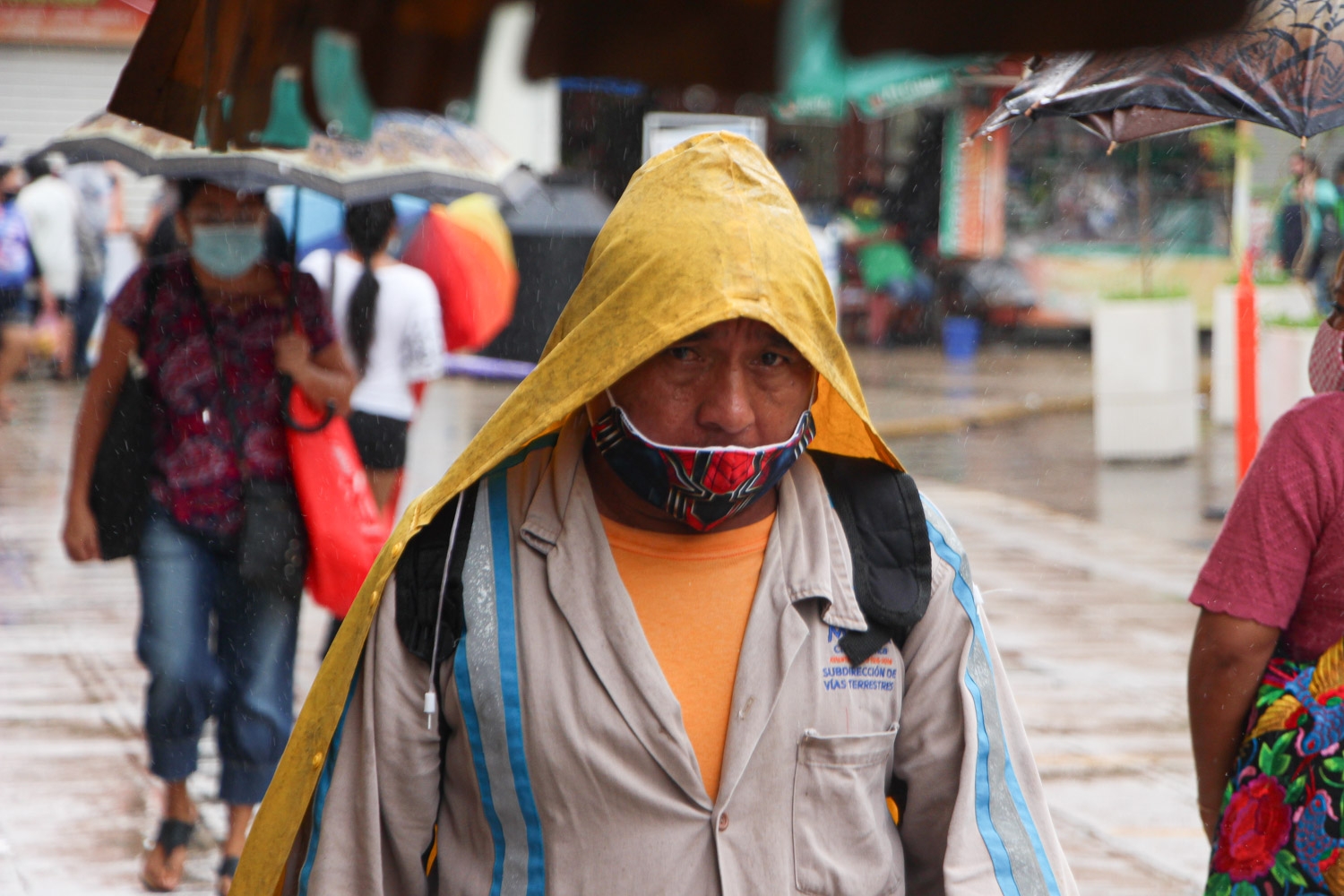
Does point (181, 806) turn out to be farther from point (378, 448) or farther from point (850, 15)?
point (850, 15)

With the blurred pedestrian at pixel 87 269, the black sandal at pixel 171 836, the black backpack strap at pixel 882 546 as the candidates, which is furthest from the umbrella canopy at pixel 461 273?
the blurred pedestrian at pixel 87 269

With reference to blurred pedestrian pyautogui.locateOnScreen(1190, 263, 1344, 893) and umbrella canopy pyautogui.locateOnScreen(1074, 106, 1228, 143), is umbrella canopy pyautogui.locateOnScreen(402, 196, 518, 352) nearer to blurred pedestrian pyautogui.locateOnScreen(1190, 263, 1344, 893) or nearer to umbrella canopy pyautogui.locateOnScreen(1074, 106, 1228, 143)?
umbrella canopy pyautogui.locateOnScreen(1074, 106, 1228, 143)

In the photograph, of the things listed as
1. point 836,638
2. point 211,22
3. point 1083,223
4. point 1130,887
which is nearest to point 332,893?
point 836,638

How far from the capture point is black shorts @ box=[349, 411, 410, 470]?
6160 millimetres

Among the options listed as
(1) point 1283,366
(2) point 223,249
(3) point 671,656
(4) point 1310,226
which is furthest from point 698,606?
(4) point 1310,226

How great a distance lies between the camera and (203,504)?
15.0ft

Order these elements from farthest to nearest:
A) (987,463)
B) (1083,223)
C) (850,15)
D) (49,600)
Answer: (1083,223), (987,463), (49,600), (850,15)

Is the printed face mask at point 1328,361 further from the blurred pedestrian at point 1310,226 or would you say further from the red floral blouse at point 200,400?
the blurred pedestrian at point 1310,226

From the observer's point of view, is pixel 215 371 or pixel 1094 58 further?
pixel 215 371

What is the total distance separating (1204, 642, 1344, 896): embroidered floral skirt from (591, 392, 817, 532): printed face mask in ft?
3.72

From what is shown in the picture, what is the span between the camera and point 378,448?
20.3ft

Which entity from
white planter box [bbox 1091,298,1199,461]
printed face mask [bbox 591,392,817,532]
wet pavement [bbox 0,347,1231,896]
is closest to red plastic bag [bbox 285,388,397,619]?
wet pavement [bbox 0,347,1231,896]

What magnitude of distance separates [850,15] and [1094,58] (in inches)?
82.8

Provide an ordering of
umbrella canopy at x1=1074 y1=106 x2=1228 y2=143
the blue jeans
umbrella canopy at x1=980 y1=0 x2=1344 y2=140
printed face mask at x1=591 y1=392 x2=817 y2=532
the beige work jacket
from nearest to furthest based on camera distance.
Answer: the beige work jacket → printed face mask at x1=591 y1=392 x2=817 y2=532 → umbrella canopy at x1=980 y1=0 x2=1344 y2=140 → umbrella canopy at x1=1074 y1=106 x2=1228 y2=143 → the blue jeans
